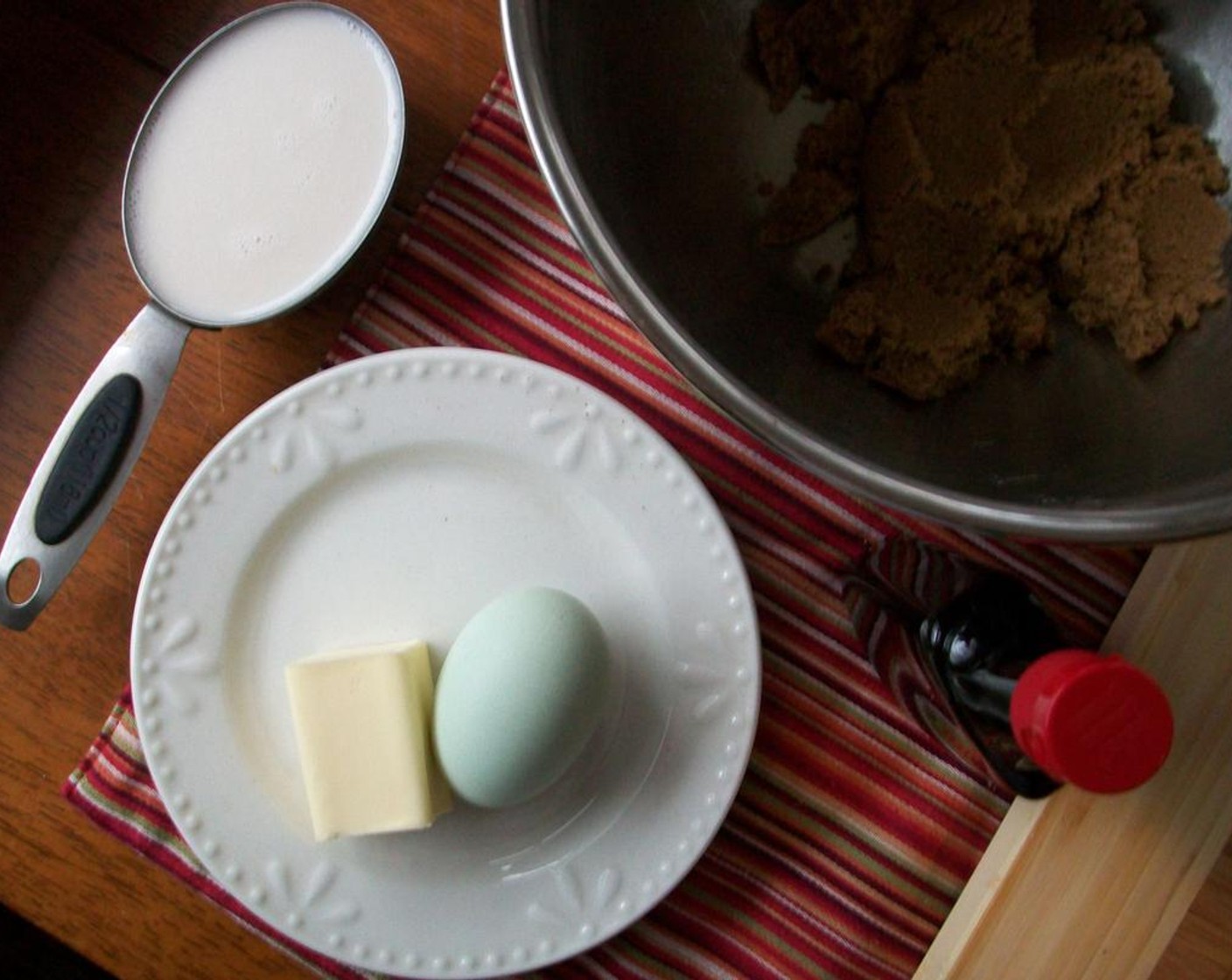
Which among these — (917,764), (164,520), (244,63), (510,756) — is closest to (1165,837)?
(917,764)

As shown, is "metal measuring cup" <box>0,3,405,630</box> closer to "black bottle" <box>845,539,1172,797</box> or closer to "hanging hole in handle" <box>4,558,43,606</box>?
"hanging hole in handle" <box>4,558,43,606</box>

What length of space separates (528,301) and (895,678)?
0.32 m

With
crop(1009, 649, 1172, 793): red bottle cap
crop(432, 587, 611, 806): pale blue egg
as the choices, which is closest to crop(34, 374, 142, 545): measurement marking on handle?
crop(432, 587, 611, 806): pale blue egg

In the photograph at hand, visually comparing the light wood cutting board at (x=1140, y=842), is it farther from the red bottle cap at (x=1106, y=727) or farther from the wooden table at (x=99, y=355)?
the wooden table at (x=99, y=355)

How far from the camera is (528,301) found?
614mm

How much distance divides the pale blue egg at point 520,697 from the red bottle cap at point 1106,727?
9.4 inches

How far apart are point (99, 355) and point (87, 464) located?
0.33 feet

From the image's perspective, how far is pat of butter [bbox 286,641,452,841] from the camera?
0.55 metres

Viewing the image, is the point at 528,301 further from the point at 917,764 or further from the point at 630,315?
the point at 917,764

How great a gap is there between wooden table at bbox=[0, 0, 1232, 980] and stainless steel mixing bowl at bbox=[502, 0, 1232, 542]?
0.54ft

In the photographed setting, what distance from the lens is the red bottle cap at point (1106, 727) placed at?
39 cm

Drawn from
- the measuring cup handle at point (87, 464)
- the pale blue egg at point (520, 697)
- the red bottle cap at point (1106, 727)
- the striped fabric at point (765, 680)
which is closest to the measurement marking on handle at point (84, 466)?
the measuring cup handle at point (87, 464)

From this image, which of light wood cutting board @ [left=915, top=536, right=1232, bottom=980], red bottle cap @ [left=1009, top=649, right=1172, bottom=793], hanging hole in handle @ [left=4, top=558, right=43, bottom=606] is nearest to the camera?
red bottle cap @ [left=1009, top=649, right=1172, bottom=793]

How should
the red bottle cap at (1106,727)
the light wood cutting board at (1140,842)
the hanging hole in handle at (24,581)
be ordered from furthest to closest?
1. the hanging hole in handle at (24,581)
2. the light wood cutting board at (1140,842)
3. the red bottle cap at (1106,727)
